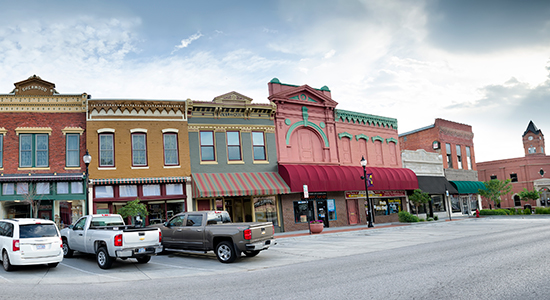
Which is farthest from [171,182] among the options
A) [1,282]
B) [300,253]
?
[1,282]

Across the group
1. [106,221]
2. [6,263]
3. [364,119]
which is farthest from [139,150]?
[364,119]

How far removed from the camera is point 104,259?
12.9 m

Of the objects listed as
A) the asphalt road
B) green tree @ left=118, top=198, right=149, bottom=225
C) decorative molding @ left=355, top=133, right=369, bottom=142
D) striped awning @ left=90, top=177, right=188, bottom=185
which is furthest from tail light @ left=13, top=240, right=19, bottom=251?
decorative molding @ left=355, top=133, right=369, bottom=142

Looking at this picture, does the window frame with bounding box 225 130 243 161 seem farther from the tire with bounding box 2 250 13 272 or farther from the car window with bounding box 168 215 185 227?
the tire with bounding box 2 250 13 272

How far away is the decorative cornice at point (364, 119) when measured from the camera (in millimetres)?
31647

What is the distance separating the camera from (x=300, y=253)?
15.7 metres

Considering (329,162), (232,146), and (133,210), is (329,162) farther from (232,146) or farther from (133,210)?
(133,210)

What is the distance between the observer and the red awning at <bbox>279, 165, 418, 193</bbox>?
26594mm

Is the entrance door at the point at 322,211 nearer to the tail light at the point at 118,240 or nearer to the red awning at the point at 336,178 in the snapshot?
the red awning at the point at 336,178

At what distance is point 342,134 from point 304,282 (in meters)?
22.9

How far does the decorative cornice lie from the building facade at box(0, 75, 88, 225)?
18.0 m

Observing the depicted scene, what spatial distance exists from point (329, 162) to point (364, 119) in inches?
244

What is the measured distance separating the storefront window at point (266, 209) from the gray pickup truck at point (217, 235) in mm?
10399

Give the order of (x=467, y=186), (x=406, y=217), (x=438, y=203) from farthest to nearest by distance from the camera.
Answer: (x=467, y=186), (x=438, y=203), (x=406, y=217)
